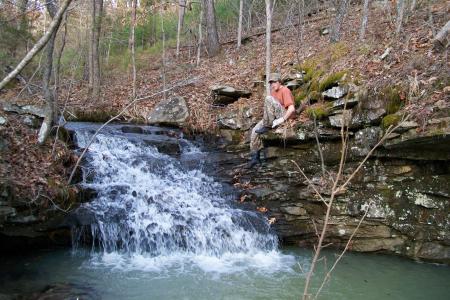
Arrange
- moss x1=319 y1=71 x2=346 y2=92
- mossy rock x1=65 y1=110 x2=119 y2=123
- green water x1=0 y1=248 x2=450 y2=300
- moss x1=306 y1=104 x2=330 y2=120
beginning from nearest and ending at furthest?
green water x1=0 y1=248 x2=450 y2=300, moss x1=306 y1=104 x2=330 y2=120, moss x1=319 y1=71 x2=346 y2=92, mossy rock x1=65 y1=110 x2=119 y2=123

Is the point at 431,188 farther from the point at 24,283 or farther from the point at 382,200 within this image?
the point at 24,283

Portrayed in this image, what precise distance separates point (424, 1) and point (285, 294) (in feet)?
29.8

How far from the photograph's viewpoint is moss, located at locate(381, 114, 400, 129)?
22.7 feet

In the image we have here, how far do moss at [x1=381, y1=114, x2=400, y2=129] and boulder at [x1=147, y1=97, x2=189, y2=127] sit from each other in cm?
602

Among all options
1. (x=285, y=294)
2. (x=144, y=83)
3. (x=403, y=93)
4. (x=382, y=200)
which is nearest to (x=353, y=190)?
(x=382, y=200)

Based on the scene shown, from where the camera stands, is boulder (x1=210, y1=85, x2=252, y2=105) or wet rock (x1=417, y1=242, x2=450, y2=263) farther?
boulder (x1=210, y1=85, x2=252, y2=105)

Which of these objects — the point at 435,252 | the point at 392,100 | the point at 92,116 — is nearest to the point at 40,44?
the point at 392,100

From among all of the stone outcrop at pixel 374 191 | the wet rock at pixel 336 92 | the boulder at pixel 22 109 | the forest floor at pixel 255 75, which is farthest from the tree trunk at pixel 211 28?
the boulder at pixel 22 109

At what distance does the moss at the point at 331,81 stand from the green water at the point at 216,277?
3.55 meters

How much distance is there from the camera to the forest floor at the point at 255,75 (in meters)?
6.80

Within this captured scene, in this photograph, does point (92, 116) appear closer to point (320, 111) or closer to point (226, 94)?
point (226, 94)

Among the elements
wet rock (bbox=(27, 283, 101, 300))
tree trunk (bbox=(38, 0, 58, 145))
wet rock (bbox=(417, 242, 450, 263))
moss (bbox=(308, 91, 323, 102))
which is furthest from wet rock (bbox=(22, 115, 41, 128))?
wet rock (bbox=(417, 242, 450, 263))

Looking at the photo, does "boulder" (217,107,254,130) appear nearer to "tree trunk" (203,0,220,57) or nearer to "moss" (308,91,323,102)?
"moss" (308,91,323,102)

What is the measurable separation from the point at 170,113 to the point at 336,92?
5.41 metres
